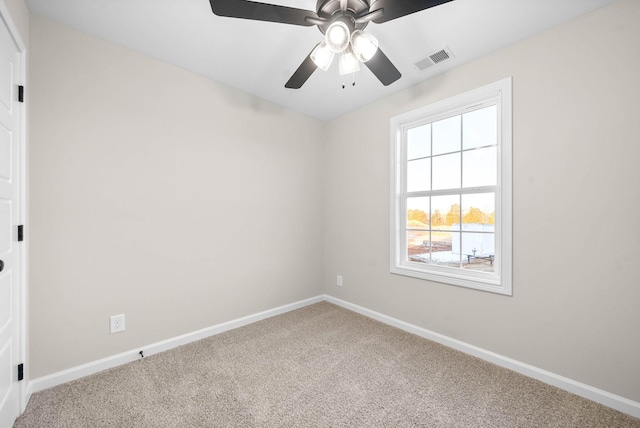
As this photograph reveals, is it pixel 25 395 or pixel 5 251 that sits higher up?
pixel 5 251

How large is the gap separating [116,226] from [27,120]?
0.83 m

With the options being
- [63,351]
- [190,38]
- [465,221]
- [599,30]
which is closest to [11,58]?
[190,38]

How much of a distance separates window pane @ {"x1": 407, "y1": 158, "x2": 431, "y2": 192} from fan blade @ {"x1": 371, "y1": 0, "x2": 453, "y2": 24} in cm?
160

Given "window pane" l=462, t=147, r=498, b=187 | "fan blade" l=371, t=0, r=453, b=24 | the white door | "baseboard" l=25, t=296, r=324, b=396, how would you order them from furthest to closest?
"window pane" l=462, t=147, r=498, b=187 < "baseboard" l=25, t=296, r=324, b=396 < the white door < "fan blade" l=371, t=0, r=453, b=24

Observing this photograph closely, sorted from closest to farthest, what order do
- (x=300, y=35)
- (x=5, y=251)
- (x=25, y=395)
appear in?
(x=5, y=251) < (x=25, y=395) < (x=300, y=35)

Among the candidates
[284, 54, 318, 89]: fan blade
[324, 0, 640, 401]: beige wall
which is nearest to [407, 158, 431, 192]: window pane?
[324, 0, 640, 401]: beige wall

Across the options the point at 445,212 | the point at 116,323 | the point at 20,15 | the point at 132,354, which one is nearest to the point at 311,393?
the point at 132,354

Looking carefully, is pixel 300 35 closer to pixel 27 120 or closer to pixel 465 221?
pixel 27 120

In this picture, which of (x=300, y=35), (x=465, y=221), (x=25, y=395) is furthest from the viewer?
(x=465, y=221)

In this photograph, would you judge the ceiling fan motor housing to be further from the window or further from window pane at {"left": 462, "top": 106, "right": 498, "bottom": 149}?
window pane at {"left": 462, "top": 106, "right": 498, "bottom": 149}

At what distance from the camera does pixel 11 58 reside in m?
1.47

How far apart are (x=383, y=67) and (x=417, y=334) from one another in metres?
2.38

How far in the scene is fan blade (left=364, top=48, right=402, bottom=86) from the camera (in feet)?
5.41

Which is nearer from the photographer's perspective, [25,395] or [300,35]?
[25,395]
